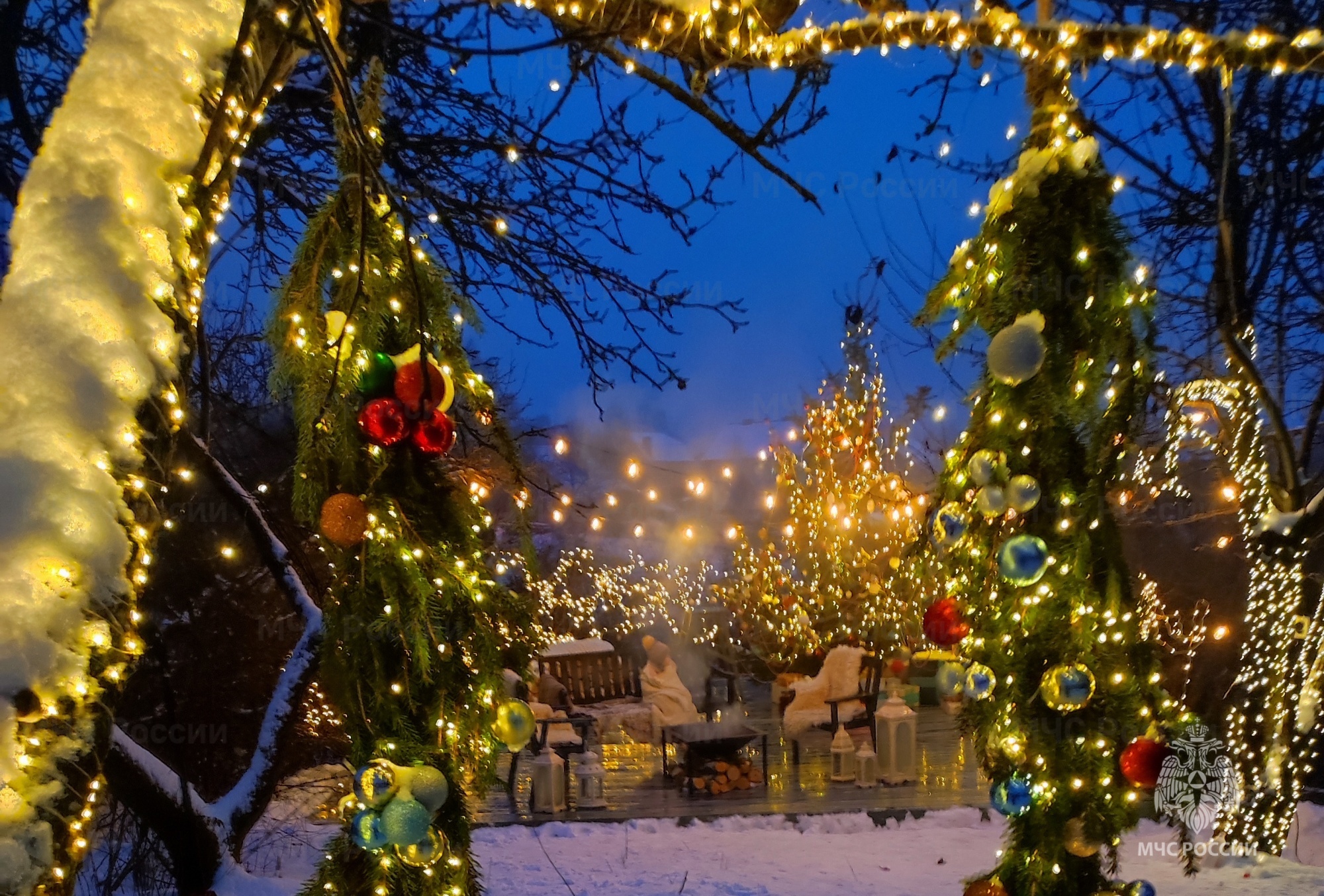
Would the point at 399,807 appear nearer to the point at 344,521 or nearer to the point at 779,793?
the point at 344,521

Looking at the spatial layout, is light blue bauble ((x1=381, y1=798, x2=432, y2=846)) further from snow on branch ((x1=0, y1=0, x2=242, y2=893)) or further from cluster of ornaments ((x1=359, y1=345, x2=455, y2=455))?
cluster of ornaments ((x1=359, y1=345, x2=455, y2=455))

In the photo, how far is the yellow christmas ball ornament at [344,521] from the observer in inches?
73.8

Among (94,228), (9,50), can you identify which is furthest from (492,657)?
(9,50)

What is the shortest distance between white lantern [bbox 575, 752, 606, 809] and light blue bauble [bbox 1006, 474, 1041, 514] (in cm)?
532

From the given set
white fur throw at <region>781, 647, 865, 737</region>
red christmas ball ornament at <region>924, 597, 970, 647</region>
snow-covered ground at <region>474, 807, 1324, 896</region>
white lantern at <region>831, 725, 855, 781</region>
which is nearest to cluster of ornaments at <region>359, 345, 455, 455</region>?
red christmas ball ornament at <region>924, 597, 970, 647</region>

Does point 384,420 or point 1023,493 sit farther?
point 1023,493

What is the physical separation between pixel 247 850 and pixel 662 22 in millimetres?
5954

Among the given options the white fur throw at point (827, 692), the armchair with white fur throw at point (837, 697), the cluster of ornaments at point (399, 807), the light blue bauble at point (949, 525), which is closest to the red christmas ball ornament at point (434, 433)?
the cluster of ornaments at point (399, 807)

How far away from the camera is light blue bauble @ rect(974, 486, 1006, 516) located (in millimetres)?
2395

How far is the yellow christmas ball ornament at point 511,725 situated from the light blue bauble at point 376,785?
301 millimetres

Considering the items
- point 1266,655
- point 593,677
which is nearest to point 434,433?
point 1266,655

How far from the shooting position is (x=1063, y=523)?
7.91 feet

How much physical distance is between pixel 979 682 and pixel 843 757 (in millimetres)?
5498

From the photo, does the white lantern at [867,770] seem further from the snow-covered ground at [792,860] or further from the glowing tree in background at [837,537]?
the glowing tree in background at [837,537]
